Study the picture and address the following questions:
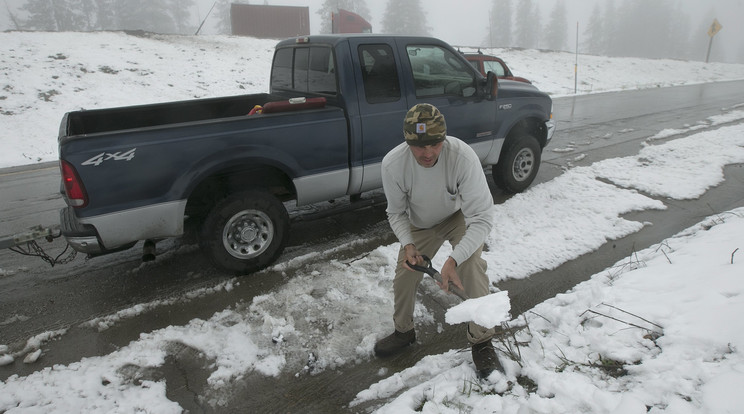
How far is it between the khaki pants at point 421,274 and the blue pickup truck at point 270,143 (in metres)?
1.59

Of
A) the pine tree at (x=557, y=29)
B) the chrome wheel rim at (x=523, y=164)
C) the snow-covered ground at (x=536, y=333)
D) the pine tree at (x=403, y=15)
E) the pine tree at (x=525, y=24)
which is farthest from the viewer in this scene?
the pine tree at (x=557, y=29)

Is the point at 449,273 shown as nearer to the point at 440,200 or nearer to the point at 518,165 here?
the point at 440,200

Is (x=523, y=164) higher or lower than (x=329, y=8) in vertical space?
lower

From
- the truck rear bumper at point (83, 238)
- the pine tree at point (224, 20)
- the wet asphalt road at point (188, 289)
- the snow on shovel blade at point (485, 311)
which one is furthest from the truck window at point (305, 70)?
the pine tree at point (224, 20)

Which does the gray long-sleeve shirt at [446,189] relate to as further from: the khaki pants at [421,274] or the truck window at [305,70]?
the truck window at [305,70]

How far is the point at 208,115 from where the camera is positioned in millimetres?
5051

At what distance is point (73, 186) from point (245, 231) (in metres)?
1.38

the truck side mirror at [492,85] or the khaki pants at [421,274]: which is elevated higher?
the truck side mirror at [492,85]

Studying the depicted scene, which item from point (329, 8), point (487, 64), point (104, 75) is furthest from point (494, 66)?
point (329, 8)

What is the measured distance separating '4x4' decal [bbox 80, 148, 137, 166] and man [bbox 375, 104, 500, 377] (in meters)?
2.04

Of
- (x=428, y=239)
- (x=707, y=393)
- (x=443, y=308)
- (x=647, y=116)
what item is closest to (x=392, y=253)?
(x=443, y=308)

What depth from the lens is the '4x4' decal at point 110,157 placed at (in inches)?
117

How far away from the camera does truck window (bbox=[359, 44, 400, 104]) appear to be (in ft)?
13.9

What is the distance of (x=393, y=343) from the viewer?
2.86 metres
